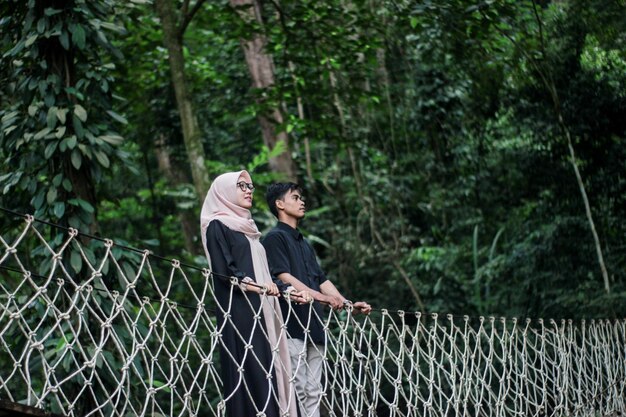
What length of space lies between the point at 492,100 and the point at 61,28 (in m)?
4.56

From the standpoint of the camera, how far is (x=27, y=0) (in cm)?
461

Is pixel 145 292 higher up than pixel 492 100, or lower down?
lower down

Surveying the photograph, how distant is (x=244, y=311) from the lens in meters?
3.19

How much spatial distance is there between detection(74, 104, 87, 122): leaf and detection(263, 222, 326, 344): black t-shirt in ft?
3.91

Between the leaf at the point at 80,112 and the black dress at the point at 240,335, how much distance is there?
133 cm

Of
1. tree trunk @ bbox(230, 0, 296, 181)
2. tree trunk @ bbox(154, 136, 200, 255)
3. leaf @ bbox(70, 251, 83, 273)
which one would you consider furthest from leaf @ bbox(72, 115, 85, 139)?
tree trunk @ bbox(154, 136, 200, 255)

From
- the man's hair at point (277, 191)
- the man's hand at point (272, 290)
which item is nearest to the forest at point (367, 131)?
the man's hair at point (277, 191)

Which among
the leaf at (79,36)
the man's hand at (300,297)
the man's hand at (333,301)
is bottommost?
the man's hand at (333,301)

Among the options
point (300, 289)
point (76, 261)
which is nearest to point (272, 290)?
point (300, 289)

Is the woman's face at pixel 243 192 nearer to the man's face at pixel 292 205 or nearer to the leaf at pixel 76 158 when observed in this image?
the man's face at pixel 292 205

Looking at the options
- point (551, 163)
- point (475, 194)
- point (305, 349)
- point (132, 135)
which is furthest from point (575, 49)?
point (305, 349)

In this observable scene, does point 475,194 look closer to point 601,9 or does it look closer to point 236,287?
point 601,9

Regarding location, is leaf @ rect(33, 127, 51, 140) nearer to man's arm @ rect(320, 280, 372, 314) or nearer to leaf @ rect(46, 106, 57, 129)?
leaf @ rect(46, 106, 57, 129)

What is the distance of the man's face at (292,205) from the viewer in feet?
11.9
